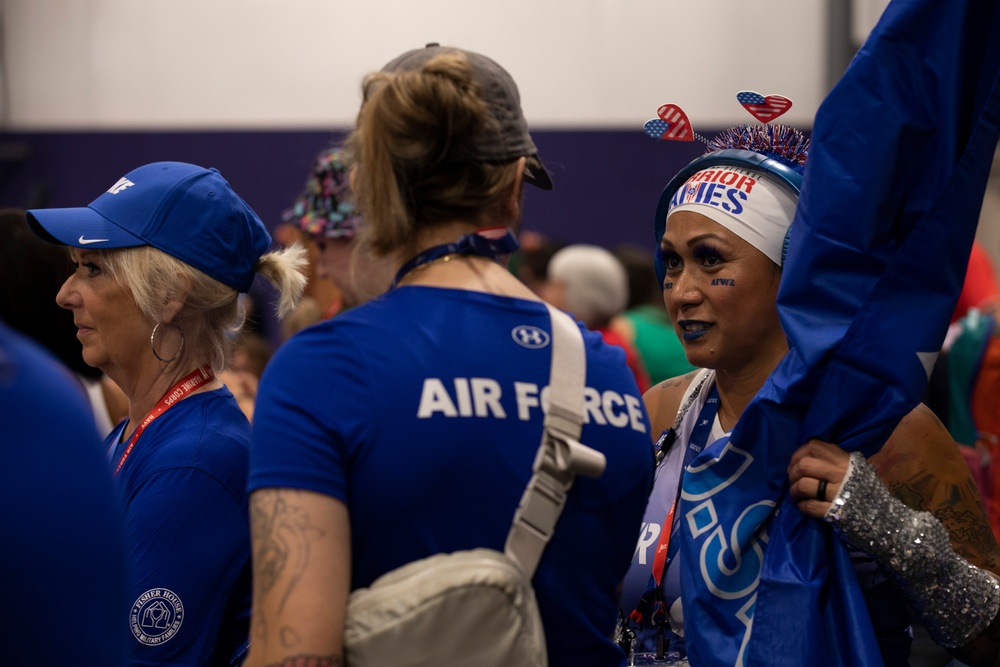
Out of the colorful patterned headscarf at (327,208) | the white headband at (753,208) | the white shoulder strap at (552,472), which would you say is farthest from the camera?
the colorful patterned headscarf at (327,208)

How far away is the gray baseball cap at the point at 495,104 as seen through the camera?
58.7 inches

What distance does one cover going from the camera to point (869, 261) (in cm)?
191

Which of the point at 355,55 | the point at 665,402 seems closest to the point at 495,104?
the point at 665,402

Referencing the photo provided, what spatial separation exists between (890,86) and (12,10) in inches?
238

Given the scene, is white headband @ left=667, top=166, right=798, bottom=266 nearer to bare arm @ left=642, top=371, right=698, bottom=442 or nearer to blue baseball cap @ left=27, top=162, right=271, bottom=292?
bare arm @ left=642, top=371, right=698, bottom=442

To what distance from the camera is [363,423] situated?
1345 millimetres

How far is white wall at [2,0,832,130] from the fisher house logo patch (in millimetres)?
5017

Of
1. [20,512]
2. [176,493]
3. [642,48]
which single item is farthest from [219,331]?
[642,48]

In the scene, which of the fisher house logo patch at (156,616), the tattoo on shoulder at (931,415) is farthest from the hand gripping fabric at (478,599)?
the tattoo on shoulder at (931,415)

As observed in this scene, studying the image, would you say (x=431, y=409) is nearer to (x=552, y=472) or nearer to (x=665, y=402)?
(x=552, y=472)

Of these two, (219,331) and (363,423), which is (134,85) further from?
(363,423)

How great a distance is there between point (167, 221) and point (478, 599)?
1.15 metres

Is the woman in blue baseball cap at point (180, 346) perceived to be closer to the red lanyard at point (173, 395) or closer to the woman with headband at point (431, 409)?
the red lanyard at point (173, 395)

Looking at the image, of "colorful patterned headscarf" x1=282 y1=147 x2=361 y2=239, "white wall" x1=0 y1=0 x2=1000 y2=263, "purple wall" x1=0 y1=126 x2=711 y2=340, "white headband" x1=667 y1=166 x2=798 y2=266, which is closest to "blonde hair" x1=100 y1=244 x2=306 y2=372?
"white headband" x1=667 y1=166 x2=798 y2=266
